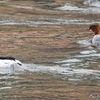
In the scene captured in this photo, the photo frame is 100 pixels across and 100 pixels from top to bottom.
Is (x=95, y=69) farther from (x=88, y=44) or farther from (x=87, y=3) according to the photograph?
(x=87, y=3)

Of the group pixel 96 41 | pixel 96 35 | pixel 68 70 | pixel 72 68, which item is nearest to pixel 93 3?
pixel 96 35

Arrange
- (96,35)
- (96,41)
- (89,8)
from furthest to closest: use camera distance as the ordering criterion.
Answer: (89,8) → (96,35) → (96,41)

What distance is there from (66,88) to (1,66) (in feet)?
7.27

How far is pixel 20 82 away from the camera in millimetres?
13906

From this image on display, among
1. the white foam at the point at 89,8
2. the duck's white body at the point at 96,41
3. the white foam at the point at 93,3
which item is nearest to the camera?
the duck's white body at the point at 96,41

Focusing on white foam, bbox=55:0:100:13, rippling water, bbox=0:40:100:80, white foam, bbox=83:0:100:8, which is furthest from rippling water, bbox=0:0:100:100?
white foam, bbox=83:0:100:8

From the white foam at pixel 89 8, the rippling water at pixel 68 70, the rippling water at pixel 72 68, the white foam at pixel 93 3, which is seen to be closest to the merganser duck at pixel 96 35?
the rippling water at pixel 68 70

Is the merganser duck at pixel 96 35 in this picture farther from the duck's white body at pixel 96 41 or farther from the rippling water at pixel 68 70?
the rippling water at pixel 68 70

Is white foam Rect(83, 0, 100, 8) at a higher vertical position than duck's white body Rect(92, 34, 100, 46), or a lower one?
lower

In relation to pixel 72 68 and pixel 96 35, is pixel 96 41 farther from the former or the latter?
pixel 72 68

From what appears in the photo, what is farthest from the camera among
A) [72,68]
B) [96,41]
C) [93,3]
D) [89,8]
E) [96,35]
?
[93,3]

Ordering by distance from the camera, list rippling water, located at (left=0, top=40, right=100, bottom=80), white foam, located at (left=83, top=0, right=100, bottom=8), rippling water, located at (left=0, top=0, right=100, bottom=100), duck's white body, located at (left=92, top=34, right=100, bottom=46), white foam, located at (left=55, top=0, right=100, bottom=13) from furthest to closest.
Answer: white foam, located at (left=83, top=0, right=100, bottom=8) < white foam, located at (left=55, top=0, right=100, bottom=13) < duck's white body, located at (left=92, top=34, right=100, bottom=46) < rippling water, located at (left=0, top=40, right=100, bottom=80) < rippling water, located at (left=0, top=0, right=100, bottom=100)

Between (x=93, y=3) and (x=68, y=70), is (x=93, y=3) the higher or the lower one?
the lower one

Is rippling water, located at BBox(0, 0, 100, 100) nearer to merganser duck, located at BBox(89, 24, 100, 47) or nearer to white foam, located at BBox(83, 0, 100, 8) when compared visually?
merganser duck, located at BBox(89, 24, 100, 47)
